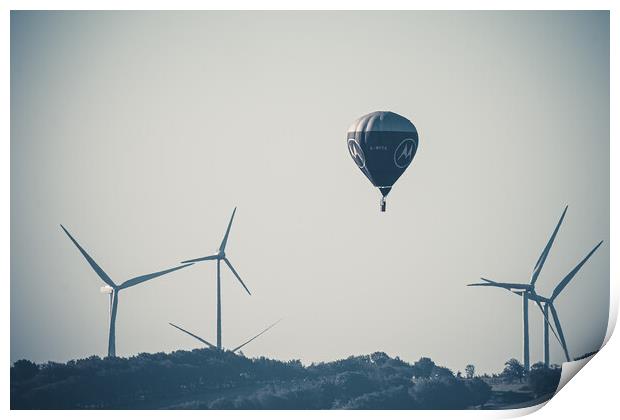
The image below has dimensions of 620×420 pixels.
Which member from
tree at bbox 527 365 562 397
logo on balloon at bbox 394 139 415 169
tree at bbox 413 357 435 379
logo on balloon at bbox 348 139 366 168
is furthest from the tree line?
logo on balloon at bbox 394 139 415 169

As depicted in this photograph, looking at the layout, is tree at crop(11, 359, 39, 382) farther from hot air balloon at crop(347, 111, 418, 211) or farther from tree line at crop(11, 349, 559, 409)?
hot air balloon at crop(347, 111, 418, 211)

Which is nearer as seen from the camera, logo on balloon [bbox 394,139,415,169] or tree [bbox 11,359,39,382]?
logo on balloon [bbox 394,139,415,169]

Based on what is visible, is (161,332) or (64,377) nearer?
(64,377)

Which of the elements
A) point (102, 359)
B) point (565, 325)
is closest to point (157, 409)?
point (102, 359)

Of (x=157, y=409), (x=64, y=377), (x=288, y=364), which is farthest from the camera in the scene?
(x=288, y=364)

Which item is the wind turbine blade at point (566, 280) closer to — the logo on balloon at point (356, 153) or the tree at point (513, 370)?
the tree at point (513, 370)

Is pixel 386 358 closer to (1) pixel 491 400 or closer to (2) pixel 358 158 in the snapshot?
(1) pixel 491 400
